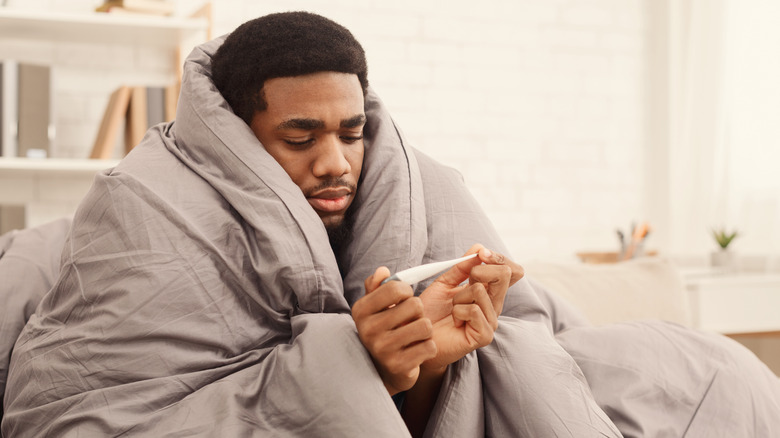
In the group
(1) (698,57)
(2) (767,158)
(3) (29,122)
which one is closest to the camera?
(3) (29,122)

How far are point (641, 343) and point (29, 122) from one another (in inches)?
71.5

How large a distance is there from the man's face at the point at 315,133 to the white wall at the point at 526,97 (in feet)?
5.38

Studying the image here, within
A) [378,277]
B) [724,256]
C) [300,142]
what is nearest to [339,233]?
[300,142]

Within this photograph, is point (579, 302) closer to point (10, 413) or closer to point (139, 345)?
point (139, 345)

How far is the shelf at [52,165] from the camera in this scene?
6.85ft

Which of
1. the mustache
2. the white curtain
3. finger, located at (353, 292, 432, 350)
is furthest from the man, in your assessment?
the white curtain

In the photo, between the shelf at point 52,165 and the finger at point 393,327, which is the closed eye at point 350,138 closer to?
the finger at point 393,327

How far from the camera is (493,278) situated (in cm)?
84

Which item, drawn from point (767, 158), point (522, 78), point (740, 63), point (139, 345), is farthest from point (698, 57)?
point (139, 345)

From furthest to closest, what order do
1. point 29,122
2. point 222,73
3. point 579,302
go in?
1. point 29,122
2. point 579,302
3. point 222,73

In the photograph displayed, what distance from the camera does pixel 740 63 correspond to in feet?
9.05

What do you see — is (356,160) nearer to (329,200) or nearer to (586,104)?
(329,200)

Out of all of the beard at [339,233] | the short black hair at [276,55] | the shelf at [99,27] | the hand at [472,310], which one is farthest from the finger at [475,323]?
the shelf at [99,27]

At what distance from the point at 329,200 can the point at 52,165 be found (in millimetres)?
1398
